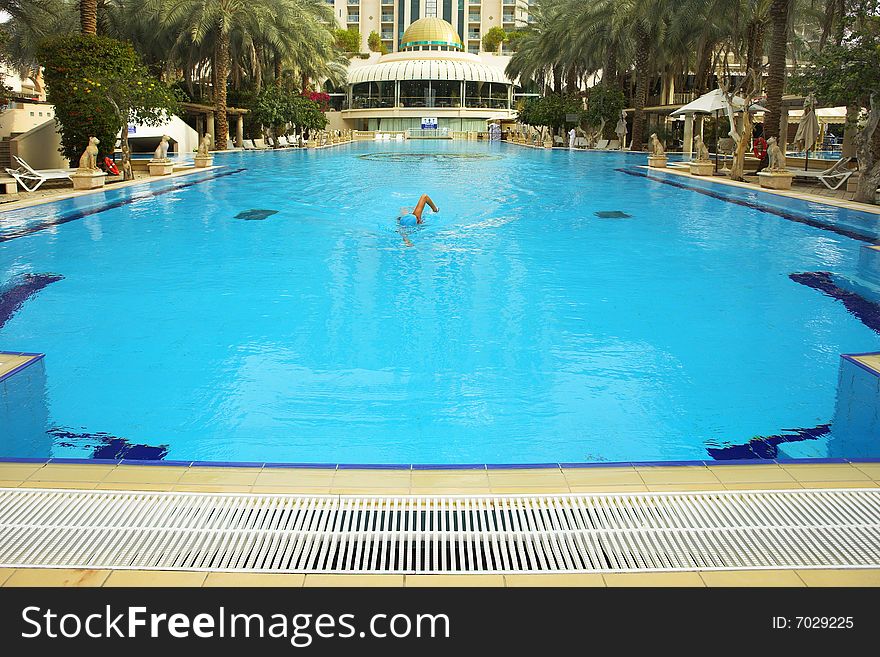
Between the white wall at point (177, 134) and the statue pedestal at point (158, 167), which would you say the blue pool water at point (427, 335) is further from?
the white wall at point (177, 134)

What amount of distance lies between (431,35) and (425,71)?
31.1 ft

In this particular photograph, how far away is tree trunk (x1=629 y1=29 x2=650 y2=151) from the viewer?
1526 inches

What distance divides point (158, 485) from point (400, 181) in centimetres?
2126

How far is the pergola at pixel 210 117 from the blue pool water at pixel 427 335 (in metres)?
26.8

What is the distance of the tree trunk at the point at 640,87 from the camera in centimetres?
3875

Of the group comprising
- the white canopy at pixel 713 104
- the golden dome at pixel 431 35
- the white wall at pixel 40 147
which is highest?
the golden dome at pixel 431 35

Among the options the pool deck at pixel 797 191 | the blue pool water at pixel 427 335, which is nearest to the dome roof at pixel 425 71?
the pool deck at pixel 797 191

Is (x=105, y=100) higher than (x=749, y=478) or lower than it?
higher

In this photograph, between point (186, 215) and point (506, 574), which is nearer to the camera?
point (506, 574)

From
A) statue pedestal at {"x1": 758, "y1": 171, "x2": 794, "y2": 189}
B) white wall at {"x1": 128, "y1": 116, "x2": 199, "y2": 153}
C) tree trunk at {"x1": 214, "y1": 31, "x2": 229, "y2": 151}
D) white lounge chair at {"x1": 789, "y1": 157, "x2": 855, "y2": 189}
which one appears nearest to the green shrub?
white wall at {"x1": 128, "y1": 116, "x2": 199, "y2": 153}

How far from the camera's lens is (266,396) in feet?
18.9

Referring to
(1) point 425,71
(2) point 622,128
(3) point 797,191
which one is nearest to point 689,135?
(2) point 622,128

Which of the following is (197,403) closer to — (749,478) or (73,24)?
(749,478)
